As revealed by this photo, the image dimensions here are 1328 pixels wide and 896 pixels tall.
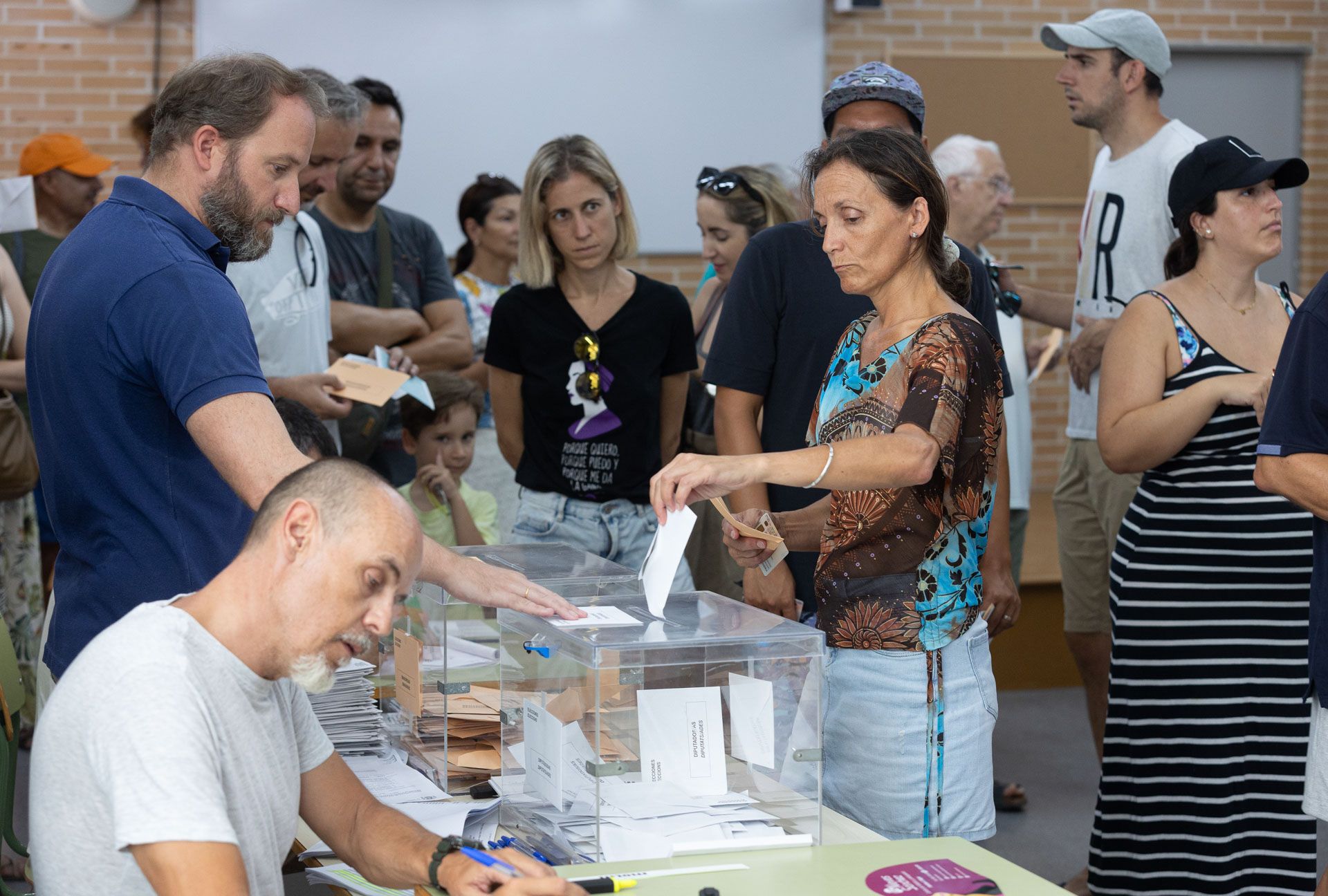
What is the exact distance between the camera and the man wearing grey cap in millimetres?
3648

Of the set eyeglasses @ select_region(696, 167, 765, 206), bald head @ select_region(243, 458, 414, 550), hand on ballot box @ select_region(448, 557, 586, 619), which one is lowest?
hand on ballot box @ select_region(448, 557, 586, 619)

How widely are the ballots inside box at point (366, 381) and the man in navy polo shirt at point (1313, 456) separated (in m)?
1.74

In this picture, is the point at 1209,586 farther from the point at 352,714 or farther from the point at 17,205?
the point at 17,205

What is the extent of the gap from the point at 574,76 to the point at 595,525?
14.2ft

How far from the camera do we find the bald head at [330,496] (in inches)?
55.0

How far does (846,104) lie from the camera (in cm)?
264

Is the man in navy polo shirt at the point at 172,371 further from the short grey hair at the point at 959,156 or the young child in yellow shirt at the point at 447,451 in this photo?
the short grey hair at the point at 959,156

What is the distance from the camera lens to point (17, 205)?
4086mm

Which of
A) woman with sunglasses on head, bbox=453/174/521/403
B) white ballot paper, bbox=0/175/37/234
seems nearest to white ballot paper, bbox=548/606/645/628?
white ballot paper, bbox=0/175/37/234

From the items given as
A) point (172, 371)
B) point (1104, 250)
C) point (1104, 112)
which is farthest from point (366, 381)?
point (1104, 112)

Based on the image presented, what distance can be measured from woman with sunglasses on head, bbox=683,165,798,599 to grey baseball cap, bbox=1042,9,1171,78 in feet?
3.08

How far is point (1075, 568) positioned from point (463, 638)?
2135 millimetres

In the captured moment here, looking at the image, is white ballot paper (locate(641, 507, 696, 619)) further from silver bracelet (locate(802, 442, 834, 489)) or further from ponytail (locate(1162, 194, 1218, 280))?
ponytail (locate(1162, 194, 1218, 280))

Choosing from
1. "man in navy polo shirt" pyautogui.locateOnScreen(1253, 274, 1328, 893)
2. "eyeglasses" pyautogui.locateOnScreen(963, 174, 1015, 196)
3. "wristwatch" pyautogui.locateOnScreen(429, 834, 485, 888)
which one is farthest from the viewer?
"eyeglasses" pyautogui.locateOnScreen(963, 174, 1015, 196)
